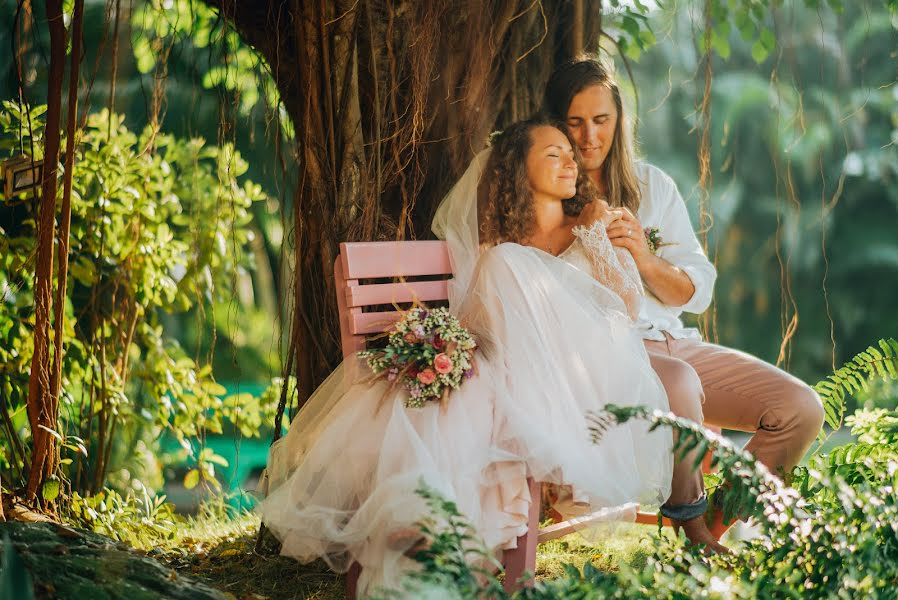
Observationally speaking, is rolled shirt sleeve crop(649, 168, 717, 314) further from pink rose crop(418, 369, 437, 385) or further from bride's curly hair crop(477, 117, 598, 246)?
pink rose crop(418, 369, 437, 385)

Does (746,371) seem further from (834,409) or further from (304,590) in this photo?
(304,590)

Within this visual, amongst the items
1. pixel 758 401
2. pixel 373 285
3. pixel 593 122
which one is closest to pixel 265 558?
pixel 373 285

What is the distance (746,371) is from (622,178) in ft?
3.25

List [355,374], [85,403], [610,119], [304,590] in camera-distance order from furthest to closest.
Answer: [85,403]
[610,119]
[304,590]
[355,374]

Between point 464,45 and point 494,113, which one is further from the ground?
point 464,45

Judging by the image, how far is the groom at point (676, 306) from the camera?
350 centimetres

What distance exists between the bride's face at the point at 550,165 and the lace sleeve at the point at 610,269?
200 millimetres

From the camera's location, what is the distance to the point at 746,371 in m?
3.68

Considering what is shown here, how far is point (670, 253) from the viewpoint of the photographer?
13.3 feet

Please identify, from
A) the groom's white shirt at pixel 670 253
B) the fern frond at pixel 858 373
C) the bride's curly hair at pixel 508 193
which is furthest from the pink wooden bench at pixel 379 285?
the fern frond at pixel 858 373

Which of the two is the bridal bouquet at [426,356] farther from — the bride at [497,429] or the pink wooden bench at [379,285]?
the pink wooden bench at [379,285]

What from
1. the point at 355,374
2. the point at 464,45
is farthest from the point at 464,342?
the point at 464,45

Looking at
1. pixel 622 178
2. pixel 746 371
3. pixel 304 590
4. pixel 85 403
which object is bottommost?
pixel 304 590

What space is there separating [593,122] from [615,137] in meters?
0.14
